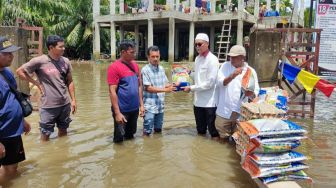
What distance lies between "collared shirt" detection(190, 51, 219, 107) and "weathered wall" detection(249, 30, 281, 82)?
3432 mm

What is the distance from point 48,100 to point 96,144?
109 cm

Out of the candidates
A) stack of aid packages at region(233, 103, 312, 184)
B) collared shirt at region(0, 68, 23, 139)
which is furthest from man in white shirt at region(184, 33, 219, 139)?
collared shirt at region(0, 68, 23, 139)

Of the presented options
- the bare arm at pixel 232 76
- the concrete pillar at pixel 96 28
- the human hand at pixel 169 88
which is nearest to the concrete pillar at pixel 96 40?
the concrete pillar at pixel 96 28

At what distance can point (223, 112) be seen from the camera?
17.8ft

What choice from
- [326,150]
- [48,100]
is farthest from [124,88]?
[326,150]

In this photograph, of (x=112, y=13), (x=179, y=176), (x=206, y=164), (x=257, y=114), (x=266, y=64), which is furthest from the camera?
(x=112, y=13)

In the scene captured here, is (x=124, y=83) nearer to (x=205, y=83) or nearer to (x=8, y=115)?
(x=205, y=83)

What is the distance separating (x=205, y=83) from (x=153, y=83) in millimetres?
812

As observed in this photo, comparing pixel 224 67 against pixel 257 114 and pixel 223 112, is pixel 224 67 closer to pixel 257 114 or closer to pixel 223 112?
pixel 223 112

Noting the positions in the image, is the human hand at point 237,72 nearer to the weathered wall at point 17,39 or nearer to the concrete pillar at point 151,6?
the weathered wall at point 17,39

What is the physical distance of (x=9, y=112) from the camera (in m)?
3.86

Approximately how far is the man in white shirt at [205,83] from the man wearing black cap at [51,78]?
6.23 feet

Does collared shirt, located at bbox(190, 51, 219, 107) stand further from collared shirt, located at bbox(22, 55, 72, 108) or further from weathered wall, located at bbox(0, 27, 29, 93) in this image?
weathered wall, located at bbox(0, 27, 29, 93)

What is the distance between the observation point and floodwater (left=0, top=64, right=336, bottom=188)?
14.5ft
